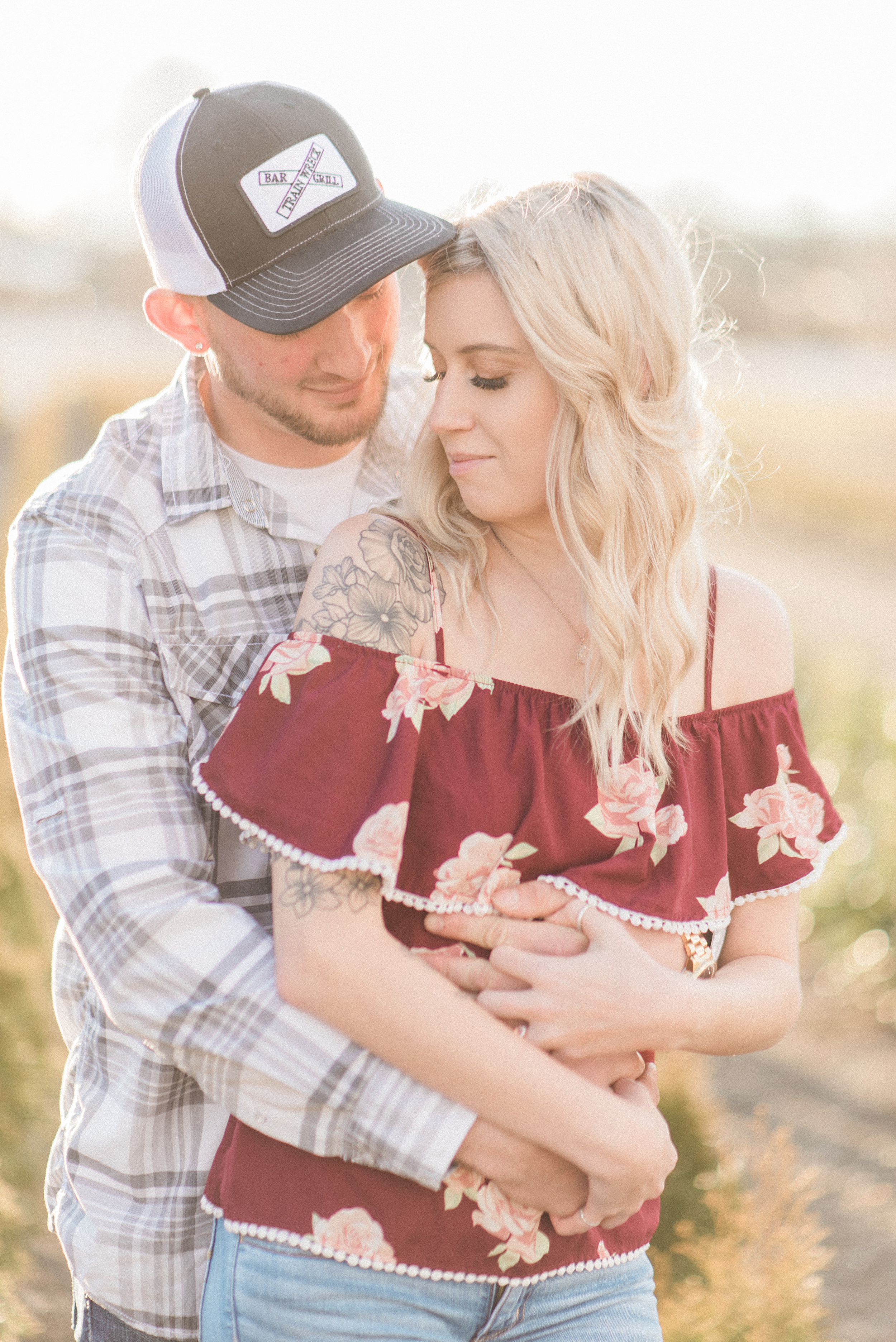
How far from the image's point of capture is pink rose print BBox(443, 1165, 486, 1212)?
62.5 inches

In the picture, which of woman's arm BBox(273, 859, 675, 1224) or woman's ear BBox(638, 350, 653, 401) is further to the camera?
woman's ear BBox(638, 350, 653, 401)

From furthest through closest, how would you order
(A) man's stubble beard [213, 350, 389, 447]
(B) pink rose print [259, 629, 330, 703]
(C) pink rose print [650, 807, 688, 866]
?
(A) man's stubble beard [213, 350, 389, 447], (C) pink rose print [650, 807, 688, 866], (B) pink rose print [259, 629, 330, 703]

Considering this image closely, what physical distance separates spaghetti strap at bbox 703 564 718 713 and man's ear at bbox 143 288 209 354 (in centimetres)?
100

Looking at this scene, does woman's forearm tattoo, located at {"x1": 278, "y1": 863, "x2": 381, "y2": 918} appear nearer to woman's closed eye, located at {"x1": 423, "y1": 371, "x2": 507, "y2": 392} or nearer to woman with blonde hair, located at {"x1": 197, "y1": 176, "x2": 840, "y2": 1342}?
woman with blonde hair, located at {"x1": 197, "y1": 176, "x2": 840, "y2": 1342}

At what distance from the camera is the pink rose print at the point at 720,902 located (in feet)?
5.79

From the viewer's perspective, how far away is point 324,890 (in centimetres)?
154

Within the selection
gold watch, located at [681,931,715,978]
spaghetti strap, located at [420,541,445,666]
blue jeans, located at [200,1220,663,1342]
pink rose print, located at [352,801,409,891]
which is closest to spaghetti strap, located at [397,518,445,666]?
spaghetti strap, located at [420,541,445,666]

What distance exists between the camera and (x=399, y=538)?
175 cm

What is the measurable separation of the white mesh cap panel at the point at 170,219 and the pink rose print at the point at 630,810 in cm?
108

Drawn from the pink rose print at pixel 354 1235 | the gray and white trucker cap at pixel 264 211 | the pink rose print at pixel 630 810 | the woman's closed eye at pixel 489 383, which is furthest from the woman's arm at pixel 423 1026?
the gray and white trucker cap at pixel 264 211

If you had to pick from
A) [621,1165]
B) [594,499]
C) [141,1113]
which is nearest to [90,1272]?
[141,1113]

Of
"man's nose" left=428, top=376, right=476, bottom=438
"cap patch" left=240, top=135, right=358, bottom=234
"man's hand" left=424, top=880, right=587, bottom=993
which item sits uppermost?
"cap patch" left=240, top=135, right=358, bottom=234

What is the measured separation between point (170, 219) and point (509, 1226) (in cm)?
168

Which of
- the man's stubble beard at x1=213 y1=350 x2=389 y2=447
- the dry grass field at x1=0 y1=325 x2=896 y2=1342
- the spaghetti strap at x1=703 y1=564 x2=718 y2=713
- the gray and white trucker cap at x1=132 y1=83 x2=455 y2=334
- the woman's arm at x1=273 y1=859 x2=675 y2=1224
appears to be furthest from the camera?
the dry grass field at x1=0 y1=325 x2=896 y2=1342
